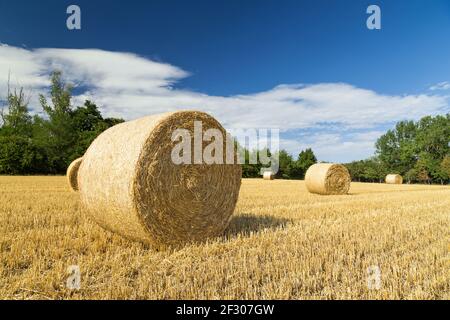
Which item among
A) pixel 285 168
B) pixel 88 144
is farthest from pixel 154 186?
pixel 285 168

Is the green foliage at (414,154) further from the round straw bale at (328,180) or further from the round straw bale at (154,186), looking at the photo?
the round straw bale at (154,186)

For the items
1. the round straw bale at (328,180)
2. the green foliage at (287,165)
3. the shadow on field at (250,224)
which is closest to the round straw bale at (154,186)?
the shadow on field at (250,224)

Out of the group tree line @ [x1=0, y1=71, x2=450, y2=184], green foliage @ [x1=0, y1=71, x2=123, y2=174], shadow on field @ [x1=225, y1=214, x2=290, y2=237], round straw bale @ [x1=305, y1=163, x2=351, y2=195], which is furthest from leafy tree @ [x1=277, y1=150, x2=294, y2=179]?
shadow on field @ [x1=225, y1=214, x2=290, y2=237]

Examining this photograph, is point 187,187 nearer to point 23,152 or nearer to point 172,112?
point 172,112

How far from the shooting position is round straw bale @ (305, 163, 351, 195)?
1556cm

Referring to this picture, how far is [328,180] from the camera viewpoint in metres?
15.6

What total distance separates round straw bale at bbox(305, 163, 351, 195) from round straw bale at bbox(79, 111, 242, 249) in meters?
10.0

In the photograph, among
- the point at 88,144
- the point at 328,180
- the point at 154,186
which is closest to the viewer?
the point at 154,186

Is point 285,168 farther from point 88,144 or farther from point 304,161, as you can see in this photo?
point 88,144

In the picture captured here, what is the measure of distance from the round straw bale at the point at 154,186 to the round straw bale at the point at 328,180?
394 inches

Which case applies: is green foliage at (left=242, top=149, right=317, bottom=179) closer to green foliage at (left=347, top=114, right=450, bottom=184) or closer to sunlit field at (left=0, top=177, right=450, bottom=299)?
green foliage at (left=347, top=114, right=450, bottom=184)

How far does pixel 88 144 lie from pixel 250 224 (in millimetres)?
35108
